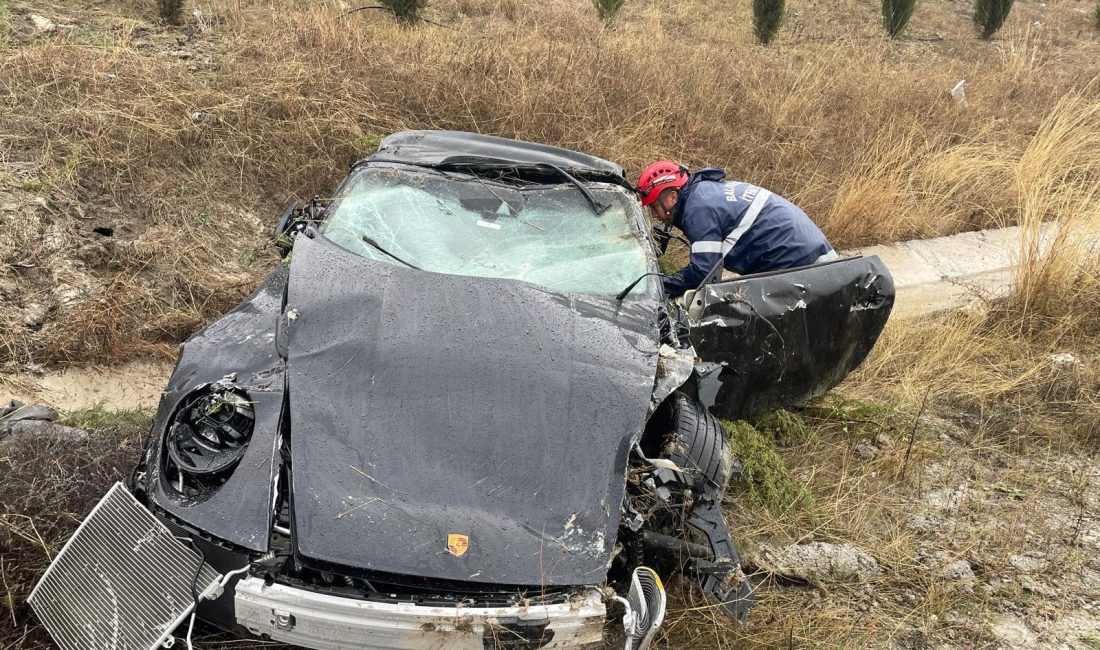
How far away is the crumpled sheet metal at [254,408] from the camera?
7.30 feet

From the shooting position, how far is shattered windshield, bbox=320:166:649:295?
3.17 m

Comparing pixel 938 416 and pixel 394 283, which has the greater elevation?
pixel 394 283

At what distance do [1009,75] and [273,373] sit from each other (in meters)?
9.06

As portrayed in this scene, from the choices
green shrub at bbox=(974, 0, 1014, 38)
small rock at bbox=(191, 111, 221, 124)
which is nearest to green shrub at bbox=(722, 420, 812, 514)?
small rock at bbox=(191, 111, 221, 124)

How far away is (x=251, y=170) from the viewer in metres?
5.39

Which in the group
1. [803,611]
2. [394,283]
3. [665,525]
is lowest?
[803,611]

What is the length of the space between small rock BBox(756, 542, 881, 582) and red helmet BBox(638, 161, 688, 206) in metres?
1.87

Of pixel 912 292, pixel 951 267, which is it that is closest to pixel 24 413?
pixel 912 292

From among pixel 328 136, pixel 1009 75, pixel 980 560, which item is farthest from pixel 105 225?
pixel 1009 75

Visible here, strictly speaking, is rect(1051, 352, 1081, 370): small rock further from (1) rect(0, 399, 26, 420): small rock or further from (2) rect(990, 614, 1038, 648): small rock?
(1) rect(0, 399, 26, 420): small rock

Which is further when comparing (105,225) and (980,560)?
(105,225)

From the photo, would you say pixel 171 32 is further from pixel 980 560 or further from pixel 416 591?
pixel 980 560

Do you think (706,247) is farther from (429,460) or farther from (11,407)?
(11,407)

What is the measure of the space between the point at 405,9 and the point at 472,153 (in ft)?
12.8
